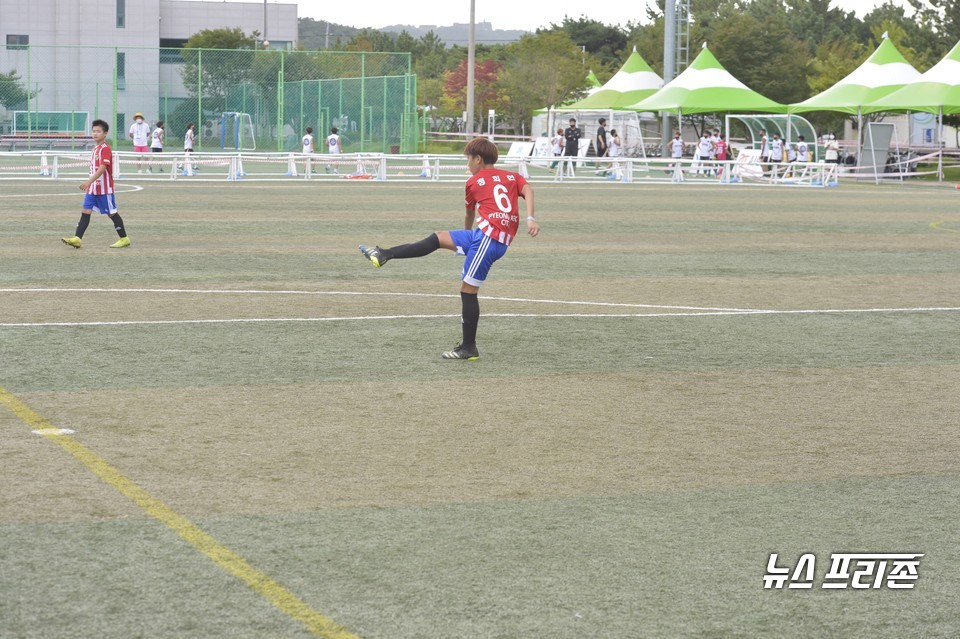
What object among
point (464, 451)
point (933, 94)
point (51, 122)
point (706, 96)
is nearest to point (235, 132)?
point (51, 122)

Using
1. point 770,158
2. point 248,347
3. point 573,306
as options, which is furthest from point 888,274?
point 770,158

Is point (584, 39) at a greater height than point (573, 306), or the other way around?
point (584, 39)

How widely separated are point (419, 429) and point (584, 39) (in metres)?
114

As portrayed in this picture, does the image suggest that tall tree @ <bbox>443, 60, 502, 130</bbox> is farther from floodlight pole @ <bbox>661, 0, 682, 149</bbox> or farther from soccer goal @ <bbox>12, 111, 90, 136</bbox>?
soccer goal @ <bbox>12, 111, 90, 136</bbox>

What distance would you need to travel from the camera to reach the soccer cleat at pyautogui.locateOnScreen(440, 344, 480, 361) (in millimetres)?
10062

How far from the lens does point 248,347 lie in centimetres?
1041

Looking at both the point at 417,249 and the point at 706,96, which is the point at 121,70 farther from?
the point at 417,249

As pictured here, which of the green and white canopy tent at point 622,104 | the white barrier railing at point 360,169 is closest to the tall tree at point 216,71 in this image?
the white barrier railing at point 360,169

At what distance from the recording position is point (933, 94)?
4541 centimetres

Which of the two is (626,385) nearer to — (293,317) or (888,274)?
(293,317)

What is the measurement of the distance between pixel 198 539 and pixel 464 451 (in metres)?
2.00

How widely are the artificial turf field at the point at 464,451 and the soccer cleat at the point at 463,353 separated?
0.37 ft

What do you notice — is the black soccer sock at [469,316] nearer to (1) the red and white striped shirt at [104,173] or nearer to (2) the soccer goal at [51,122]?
(1) the red and white striped shirt at [104,173]

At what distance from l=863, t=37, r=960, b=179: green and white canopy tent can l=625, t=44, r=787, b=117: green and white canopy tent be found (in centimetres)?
395
